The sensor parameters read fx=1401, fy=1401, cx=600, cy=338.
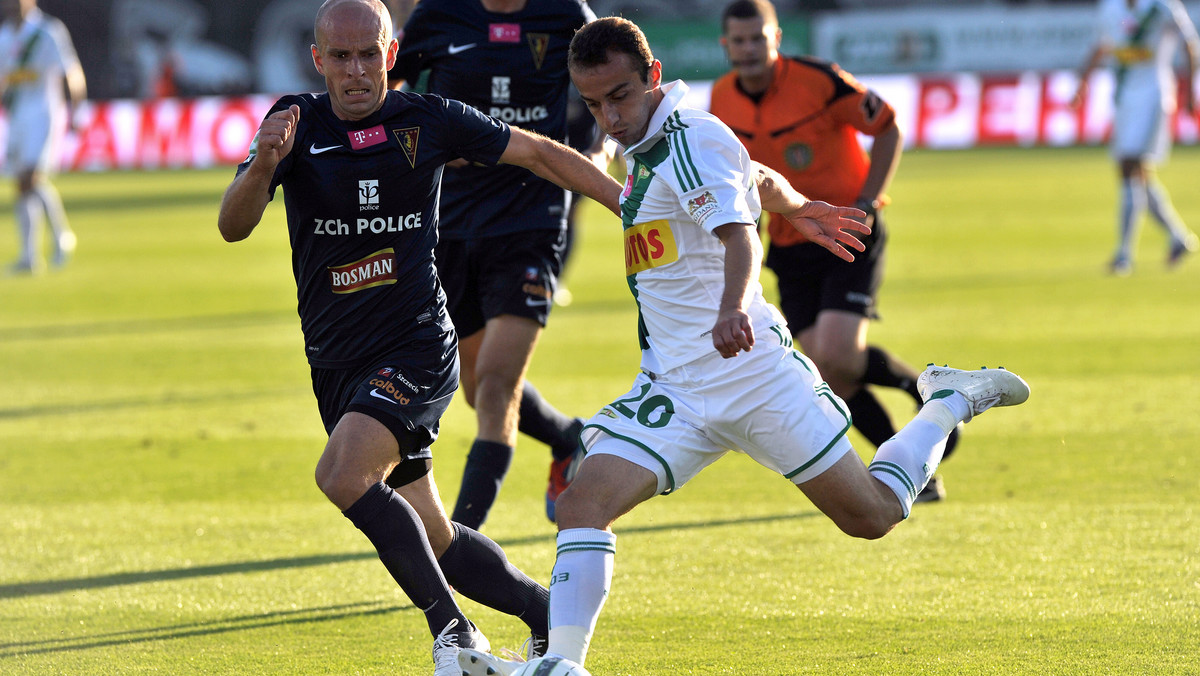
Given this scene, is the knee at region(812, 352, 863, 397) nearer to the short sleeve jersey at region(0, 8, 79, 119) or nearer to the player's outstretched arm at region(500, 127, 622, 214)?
the player's outstretched arm at region(500, 127, 622, 214)

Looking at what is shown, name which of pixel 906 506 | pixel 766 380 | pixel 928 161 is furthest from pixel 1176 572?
pixel 928 161

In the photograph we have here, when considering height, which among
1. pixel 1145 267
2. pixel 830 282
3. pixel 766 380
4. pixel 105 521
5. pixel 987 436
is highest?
pixel 766 380

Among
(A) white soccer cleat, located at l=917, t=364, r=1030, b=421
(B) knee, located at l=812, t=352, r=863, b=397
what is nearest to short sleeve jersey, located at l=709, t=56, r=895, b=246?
(B) knee, located at l=812, t=352, r=863, b=397

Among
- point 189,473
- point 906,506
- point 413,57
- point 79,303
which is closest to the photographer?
point 906,506

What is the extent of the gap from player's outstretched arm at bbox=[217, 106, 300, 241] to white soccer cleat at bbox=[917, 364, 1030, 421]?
Answer: 7.75ft

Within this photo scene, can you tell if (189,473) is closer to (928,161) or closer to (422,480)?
(422,480)

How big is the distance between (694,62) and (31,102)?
66.6 ft

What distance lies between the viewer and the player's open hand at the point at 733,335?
12.1 feet

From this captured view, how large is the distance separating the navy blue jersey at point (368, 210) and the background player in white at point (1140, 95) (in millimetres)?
10793

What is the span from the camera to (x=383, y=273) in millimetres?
4246

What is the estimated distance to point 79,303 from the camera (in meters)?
13.8

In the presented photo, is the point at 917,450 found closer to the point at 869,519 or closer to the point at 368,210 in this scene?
the point at 869,519

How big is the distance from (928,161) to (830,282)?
68.7 ft

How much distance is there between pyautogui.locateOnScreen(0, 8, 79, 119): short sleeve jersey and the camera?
1585 centimetres
